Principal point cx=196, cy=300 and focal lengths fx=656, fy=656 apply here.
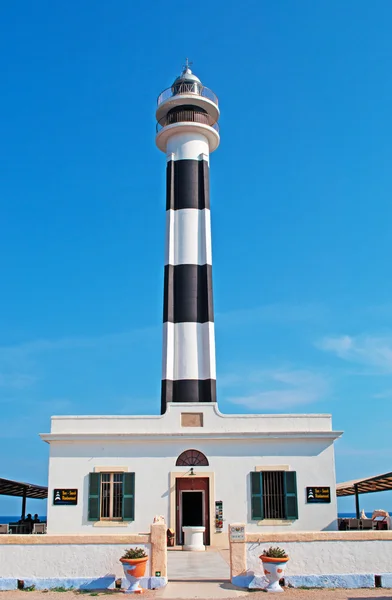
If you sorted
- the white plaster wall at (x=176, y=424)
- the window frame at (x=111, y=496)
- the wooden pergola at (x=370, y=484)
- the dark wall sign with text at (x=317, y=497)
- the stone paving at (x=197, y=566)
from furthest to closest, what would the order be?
the wooden pergola at (x=370, y=484), the white plaster wall at (x=176, y=424), the dark wall sign with text at (x=317, y=497), the window frame at (x=111, y=496), the stone paving at (x=197, y=566)

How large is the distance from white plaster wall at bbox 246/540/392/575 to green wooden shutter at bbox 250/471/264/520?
20.0 feet

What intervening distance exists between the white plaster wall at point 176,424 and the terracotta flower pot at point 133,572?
24.8 ft

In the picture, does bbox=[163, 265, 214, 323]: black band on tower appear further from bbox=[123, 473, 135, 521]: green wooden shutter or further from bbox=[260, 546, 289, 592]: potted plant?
bbox=[260, 546, 289, 592]: potted plant

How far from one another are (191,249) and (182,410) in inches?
241

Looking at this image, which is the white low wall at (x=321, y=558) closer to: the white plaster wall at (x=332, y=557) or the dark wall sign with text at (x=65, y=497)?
the white plaster wall at (x=332, y=557)

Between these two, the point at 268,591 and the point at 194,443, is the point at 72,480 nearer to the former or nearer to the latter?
the point at 194,443

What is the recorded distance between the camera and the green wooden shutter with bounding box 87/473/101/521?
61.4ft

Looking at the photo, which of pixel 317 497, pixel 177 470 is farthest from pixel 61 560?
pixel 317 497

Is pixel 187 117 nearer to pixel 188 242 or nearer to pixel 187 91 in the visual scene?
pixel 187 91

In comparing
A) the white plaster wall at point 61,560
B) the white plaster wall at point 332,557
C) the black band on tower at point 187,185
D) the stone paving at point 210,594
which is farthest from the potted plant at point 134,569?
the black band on tower at point 187,185

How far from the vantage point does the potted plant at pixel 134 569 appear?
12078mm

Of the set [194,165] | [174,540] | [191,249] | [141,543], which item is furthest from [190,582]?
[194,165]

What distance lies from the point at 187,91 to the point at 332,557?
1834 cm

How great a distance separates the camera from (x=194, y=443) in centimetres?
1944
